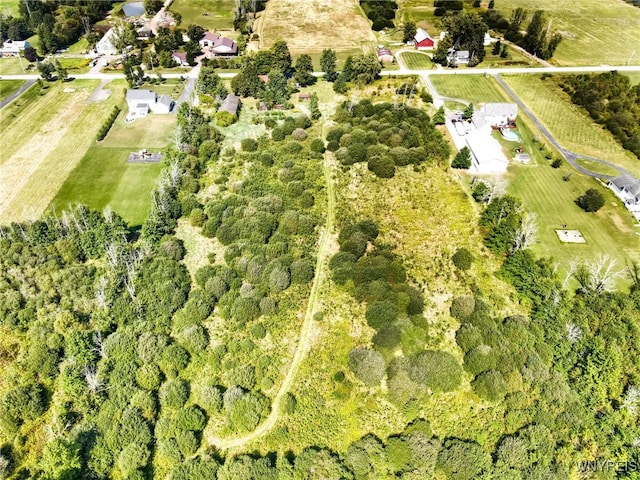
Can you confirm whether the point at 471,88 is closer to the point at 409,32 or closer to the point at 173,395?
the point at 409,32

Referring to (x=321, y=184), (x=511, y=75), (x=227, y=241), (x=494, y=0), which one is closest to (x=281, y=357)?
(x=227, y=241)

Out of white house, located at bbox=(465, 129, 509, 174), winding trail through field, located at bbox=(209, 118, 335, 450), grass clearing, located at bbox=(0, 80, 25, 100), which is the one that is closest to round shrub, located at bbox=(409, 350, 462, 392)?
winding trail through field, located at bbox=(209, 118, 335, 450)

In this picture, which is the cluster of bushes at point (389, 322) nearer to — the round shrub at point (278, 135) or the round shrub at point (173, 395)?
the round shrub at point (173, 395)

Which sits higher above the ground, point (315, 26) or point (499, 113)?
point (499, 113)

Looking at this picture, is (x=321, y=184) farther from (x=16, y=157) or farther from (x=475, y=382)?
(x=16, y=157)

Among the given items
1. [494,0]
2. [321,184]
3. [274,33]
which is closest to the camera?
[321,184]

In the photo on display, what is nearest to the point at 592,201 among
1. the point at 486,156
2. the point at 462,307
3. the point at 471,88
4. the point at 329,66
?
the point at 486,156

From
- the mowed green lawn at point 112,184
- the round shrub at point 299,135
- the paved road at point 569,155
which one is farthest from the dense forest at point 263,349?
the paved road at point 569,155
